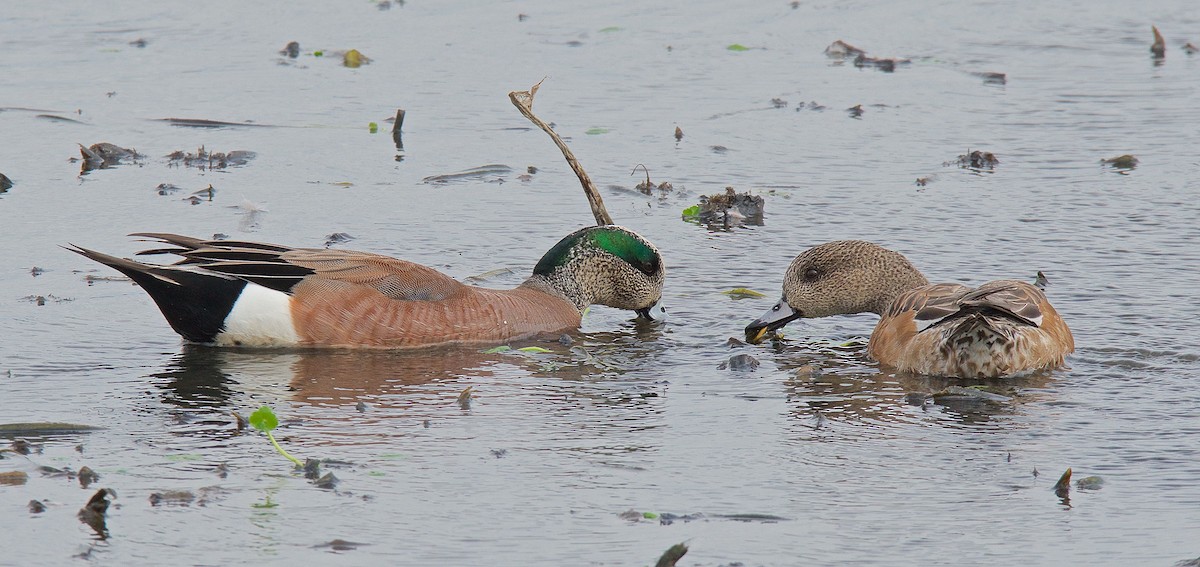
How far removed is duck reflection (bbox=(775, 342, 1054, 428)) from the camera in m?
5.96

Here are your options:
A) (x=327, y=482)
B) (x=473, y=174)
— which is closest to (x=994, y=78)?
(x=473, y=174)

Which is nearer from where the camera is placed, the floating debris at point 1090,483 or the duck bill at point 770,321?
the floating debris at point 1090,483

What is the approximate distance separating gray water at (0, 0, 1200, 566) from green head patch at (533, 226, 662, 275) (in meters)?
0.25

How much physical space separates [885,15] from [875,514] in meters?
9.15

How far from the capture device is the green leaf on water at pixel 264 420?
5367mm

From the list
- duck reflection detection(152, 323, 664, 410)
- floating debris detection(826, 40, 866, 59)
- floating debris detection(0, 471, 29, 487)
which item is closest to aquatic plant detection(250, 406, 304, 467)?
duck reflection detection(152, 323, 664, 410)

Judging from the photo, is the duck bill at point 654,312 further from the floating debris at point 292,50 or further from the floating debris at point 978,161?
the floating debris at point 292,50

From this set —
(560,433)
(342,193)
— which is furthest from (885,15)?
(560,433)

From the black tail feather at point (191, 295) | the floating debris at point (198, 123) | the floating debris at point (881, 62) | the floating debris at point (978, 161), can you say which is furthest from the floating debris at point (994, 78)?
the black tail feather at point (191, 295)

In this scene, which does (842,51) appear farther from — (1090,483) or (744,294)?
(1090,483)

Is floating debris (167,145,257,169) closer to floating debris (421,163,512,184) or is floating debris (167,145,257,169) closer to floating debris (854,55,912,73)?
floating debris (421,163,512,184)

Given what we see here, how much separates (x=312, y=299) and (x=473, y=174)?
104 inches

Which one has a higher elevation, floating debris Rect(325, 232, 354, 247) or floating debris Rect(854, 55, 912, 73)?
floating debris Rect(854, 55, 912, 73)

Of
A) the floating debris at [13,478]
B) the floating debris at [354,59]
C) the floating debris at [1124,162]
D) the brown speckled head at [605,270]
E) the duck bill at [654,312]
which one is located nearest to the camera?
the floating debris at [13,478]
